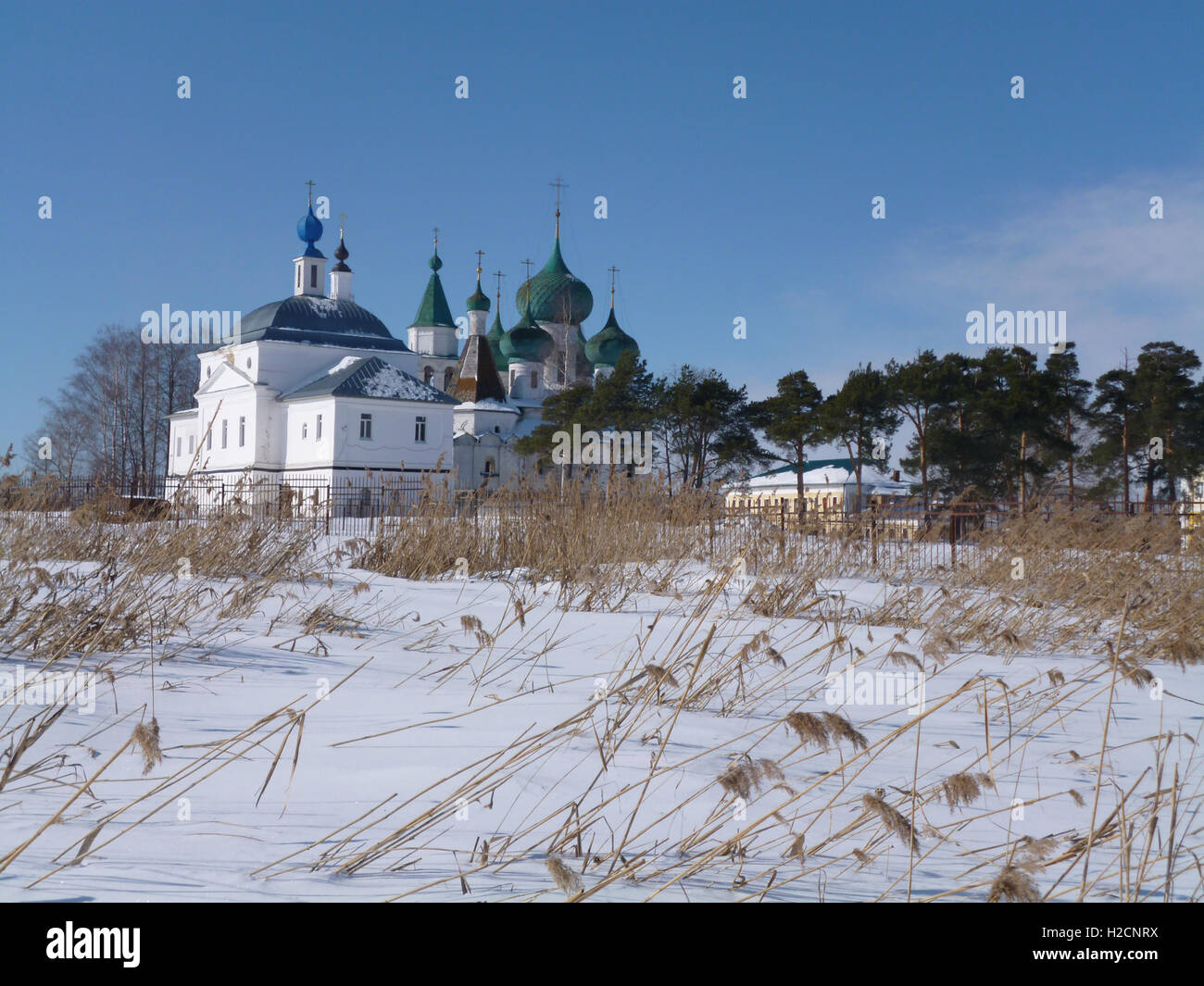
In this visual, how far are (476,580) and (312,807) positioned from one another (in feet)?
18.0

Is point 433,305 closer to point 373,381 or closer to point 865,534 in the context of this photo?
point 373,381

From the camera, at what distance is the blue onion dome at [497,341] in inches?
2432

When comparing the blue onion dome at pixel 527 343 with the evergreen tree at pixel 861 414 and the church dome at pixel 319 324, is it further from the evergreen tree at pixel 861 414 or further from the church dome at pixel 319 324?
the evergreen tree at pixel 861 414

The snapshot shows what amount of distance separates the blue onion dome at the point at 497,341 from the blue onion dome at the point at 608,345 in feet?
18.4

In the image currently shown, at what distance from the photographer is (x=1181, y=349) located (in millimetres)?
32281

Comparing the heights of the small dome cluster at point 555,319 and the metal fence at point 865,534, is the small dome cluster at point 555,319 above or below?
above

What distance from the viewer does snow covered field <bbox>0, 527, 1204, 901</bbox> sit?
2.10m

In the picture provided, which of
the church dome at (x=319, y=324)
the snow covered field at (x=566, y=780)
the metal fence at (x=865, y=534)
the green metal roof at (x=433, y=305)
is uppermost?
the green metal roof at (x=433, y=305)

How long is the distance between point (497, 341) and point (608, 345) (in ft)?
32.2

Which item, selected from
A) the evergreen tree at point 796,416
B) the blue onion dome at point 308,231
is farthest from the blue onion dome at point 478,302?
the evergreen tree at point 796,416

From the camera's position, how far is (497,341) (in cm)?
6353

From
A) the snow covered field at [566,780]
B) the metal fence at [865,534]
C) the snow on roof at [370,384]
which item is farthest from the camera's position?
the snow on roof at [370,384]

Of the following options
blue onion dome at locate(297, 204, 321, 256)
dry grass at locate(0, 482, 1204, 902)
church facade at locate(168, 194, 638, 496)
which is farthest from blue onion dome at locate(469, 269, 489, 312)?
dry grass at locate(0, 482, 1204, 902)

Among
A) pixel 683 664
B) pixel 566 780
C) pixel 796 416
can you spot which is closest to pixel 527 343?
pixel 796 416
